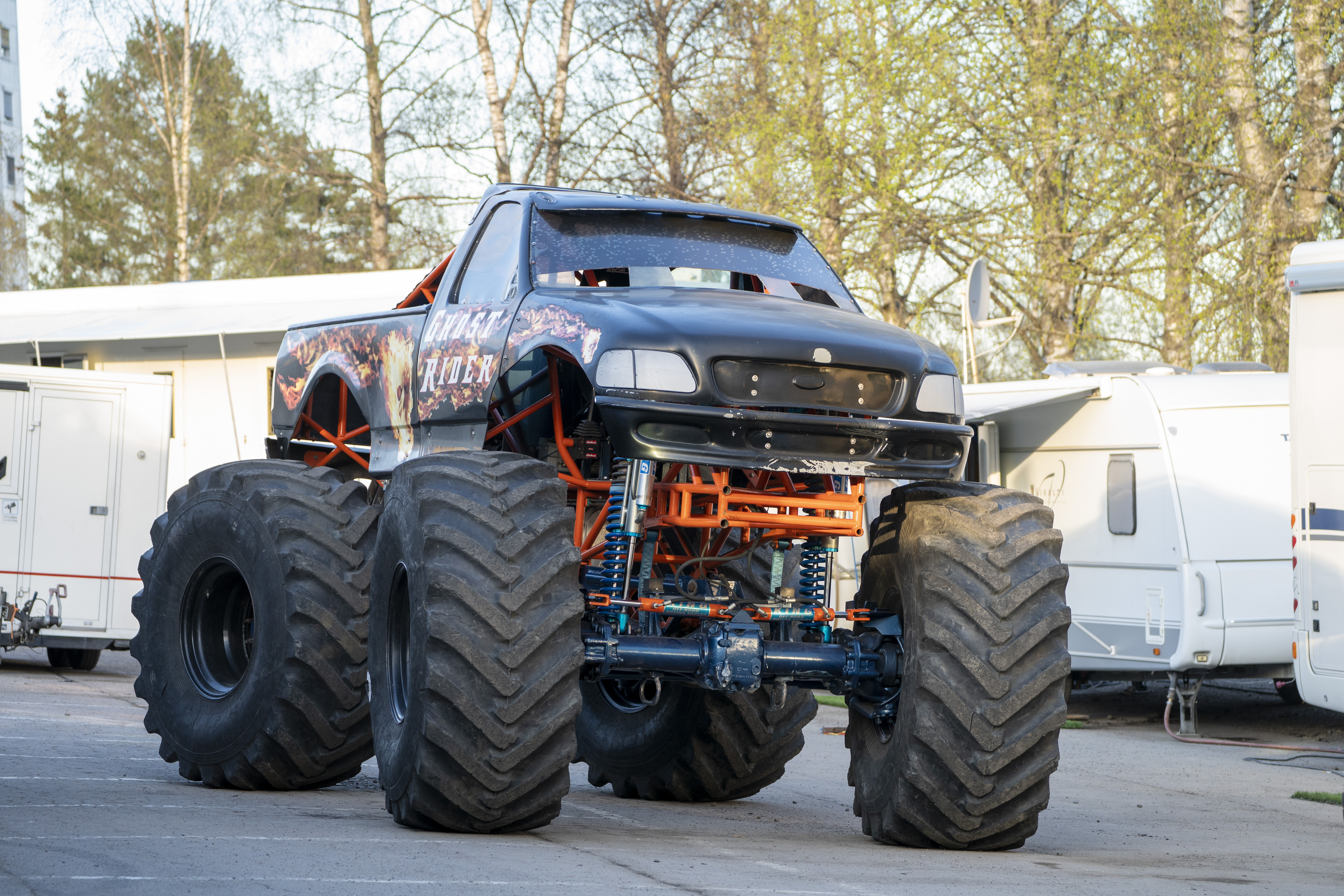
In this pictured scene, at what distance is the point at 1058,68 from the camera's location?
20.3 metres

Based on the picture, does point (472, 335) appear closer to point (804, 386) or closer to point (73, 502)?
point (804, 386)

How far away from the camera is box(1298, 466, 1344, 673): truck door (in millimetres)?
10242

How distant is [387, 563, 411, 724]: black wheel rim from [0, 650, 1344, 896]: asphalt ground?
539 mm

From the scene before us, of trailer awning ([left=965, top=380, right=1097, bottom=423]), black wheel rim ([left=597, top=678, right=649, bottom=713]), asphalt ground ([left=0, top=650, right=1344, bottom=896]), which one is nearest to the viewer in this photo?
asphalt ground ([left=0, top=650, right=1344, bottom=896])

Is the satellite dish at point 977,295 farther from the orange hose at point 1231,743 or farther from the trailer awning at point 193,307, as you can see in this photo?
the trailer awning at point 193,307

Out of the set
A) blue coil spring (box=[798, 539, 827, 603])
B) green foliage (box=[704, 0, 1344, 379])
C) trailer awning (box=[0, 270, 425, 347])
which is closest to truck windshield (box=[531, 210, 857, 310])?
blue coil spring (box=[798, 539, 827, 603])

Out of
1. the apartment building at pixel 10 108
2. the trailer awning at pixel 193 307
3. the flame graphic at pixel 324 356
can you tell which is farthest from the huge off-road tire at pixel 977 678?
the apartment building at pixel 10 108

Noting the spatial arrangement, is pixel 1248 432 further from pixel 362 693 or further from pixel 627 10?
pixel 627 10

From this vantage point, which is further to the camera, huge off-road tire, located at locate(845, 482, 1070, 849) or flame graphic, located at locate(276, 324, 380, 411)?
flame graphic, located at locate(276, 324, 380, 411)

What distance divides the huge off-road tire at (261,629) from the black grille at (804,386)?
2.35m

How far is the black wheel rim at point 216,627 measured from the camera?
8672 mm

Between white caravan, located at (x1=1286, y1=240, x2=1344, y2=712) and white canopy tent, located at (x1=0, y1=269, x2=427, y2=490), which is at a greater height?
white canopy tent, located at (x1=0, y1=269, x2=427, y2=490)

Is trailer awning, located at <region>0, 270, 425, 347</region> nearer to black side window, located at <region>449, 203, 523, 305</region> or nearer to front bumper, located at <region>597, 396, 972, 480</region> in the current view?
black side window, located at <region>449, 203, 523, 305</region>

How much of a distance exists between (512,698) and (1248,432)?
32.9ft
